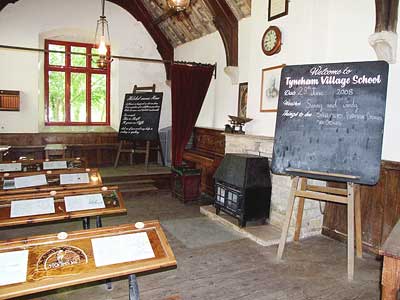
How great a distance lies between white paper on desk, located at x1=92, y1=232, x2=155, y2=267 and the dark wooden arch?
6.40 metres

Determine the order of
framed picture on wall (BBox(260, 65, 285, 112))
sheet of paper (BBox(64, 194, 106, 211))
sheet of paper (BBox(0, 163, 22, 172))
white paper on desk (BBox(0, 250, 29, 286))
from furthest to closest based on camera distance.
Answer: framed picture on wall (BBox(260, 65, 285, 112)) < sheet of paper (BBox(0, 163, 22, 172)) < sheet of paper (BBox(64, 194, 106, 211)) < white paper on desk (BBox(0, 250, 29, 286))

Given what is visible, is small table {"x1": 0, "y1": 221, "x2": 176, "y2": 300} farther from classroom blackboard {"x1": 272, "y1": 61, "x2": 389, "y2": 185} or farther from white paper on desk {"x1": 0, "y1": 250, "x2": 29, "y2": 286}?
classroom blackboard {"x1": 272, "y1": 61, "x2": 389, "y2": 185}

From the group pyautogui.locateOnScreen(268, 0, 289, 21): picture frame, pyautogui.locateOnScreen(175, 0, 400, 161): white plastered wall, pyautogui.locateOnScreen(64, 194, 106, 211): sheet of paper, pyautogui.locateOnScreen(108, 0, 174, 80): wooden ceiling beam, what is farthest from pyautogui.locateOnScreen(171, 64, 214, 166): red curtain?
pyautogui.locateOnScreen(64, 194, 106, 211): sheet of paper

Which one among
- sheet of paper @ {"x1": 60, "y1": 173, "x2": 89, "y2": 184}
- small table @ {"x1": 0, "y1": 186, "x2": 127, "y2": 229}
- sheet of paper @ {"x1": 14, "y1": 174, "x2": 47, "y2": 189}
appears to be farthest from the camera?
sheet of paper @ {"x1": 60, "y1": 173, "x2": 89, "y2": 184}

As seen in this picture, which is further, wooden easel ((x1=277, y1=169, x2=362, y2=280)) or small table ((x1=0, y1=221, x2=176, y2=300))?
wooden easel ((x1=277, y1=169, x2=362, y2=280))

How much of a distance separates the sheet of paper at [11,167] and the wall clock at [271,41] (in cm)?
325

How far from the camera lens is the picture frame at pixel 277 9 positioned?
12.5 ft

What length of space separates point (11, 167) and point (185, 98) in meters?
2.83

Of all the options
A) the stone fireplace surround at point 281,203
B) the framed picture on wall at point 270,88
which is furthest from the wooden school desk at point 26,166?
the framed picture on wall at point 270,88

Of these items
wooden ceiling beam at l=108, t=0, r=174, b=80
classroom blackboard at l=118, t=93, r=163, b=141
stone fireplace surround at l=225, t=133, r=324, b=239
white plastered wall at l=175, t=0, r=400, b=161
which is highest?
wooden ceiling beam at l=108, t=0, r=174, b=80

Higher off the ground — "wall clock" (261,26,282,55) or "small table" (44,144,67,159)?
"wall clock" (261,26,282,55)

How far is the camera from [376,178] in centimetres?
274

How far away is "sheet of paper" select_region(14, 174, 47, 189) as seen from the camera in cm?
284

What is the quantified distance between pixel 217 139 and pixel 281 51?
7.29 feet
